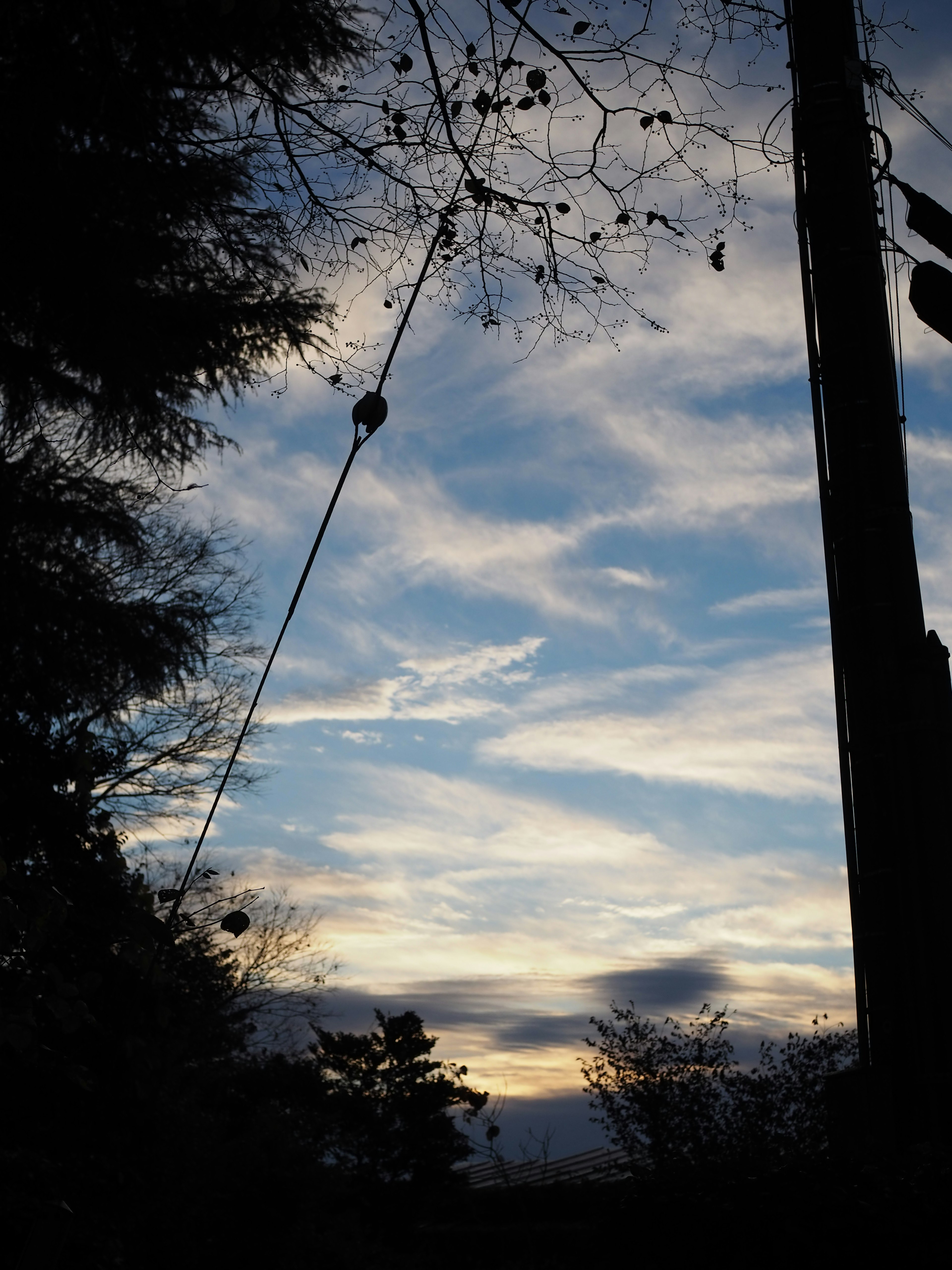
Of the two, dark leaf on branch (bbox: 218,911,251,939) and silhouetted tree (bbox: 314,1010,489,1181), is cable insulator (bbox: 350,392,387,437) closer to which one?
dark leaf on branch (bbox: 218,911,251,939)

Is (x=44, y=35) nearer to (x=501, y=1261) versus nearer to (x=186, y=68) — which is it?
(x=186, y=68)

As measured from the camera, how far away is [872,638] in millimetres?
5379

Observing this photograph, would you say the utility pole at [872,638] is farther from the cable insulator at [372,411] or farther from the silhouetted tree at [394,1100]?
the silhouetted tree at [394,1100]

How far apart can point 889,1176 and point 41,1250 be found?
3300 millimetres

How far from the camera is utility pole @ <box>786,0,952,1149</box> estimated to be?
16.3ft

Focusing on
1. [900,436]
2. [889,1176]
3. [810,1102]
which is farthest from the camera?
[810,1102]

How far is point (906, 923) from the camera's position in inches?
A: 196

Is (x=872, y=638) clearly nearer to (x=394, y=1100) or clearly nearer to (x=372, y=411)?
(x=372, y=411)

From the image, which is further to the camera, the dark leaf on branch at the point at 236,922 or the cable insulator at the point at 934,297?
the cable insulator at the point at 934,297

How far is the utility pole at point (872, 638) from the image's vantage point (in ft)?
16.3

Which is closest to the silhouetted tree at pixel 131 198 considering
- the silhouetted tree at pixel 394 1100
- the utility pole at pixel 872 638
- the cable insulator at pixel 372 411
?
the cable insulator at pixel 372 411

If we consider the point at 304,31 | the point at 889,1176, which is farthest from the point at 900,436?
the point at 304,31

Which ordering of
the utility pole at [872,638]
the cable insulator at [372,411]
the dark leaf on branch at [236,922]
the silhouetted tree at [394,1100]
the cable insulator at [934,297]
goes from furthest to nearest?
the silhouetted tree at [394,1100], the cable insulator at [934,297], the utility pole at [872,638], the dark leaf on branch at [236,922], the cable insulator at [372,411]

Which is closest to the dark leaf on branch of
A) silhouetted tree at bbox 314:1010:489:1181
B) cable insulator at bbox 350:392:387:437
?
cable insulator at bbox 350:392:387:437
